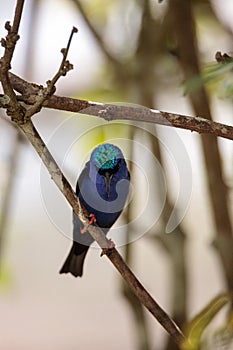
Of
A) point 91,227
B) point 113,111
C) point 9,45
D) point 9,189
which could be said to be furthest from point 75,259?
point 9,45

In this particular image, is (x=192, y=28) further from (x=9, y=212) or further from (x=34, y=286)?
(x=34, y=286)

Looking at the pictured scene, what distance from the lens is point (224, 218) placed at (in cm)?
165

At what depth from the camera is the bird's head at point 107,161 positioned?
1.37 m

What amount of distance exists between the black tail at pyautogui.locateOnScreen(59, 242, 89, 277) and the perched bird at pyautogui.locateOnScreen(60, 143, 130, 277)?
0.14m

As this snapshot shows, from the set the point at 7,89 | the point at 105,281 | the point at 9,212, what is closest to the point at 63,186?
the point at 7,89

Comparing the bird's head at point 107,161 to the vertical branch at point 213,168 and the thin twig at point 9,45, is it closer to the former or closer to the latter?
the vertical branch at point 213,168

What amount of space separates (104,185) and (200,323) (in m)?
0.30

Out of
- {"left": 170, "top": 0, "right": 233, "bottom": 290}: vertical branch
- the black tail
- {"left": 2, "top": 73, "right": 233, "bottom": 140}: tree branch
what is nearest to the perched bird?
the black tail

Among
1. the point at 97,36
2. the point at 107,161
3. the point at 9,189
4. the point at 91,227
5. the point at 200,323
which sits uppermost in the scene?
the point at 97,36

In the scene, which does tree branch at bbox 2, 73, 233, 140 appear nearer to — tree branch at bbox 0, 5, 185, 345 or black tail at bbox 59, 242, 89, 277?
tree branch at bbox 0, 5, 185, 345

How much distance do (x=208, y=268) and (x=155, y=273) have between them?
0.78ft

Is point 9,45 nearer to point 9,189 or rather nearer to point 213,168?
point 213,168

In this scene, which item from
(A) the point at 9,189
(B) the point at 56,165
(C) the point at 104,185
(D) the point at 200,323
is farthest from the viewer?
(A) the point at 9,189

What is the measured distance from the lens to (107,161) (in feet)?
4.55
